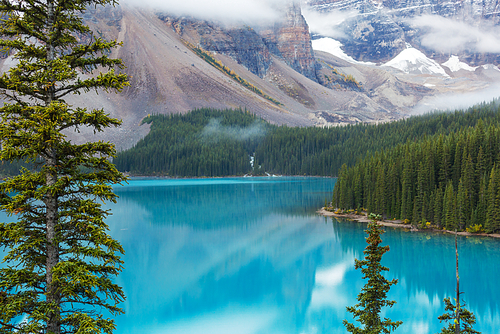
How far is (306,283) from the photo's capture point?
1225 inches

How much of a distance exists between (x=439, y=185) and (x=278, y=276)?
92.7ft

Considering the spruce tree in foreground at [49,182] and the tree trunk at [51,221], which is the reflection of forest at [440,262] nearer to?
the spruce tree in foreground at [49,182]

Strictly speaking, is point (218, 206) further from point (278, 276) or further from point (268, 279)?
point (268, 279)

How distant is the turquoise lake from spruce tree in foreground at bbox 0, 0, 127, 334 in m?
14.3

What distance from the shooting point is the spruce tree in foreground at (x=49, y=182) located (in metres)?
9.51

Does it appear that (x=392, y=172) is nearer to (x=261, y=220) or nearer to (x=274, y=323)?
(x=261, y=220)

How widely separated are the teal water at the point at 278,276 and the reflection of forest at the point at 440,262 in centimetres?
8

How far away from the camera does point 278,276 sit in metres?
32.9

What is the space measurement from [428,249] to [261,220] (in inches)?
999

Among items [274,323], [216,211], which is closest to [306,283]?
[274,323]

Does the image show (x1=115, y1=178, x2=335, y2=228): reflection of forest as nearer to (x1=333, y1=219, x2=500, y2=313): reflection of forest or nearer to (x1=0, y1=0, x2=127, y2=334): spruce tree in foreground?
(x1=333, y1=219, x2=500, y2=313): reflection of forest

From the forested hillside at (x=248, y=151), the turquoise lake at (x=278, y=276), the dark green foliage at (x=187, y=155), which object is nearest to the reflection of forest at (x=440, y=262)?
the turquoise lake at (x=278, y=276)

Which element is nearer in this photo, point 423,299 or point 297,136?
point 423,299

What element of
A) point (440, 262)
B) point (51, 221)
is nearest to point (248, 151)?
point (440, 262)
